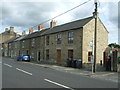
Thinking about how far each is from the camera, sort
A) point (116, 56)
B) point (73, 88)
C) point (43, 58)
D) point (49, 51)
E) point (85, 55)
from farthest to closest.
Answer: point (43, 58) → point (49, 51) → point (85, 55) → point (116, 56) → point (73, 88)

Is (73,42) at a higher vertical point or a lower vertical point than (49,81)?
higher

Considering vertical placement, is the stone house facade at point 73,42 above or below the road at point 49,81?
above

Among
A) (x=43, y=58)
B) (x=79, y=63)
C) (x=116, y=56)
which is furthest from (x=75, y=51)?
(x=43, y=58)

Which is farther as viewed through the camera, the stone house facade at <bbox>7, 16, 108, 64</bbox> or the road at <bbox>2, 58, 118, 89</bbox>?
the stone house facade at <bbox>7, 16, 108, 64</bbox>

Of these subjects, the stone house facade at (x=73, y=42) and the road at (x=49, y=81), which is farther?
the stone house facade at (x=73, y=42)

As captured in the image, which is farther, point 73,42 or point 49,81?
point 73,42

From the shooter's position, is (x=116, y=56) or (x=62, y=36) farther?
(x=62, y=36)

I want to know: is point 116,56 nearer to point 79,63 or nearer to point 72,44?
point 79,63

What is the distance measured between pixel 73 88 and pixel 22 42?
41.9 m

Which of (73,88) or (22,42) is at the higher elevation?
(22,42)

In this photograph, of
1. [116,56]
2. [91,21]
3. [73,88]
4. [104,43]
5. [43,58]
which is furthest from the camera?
[43,58]

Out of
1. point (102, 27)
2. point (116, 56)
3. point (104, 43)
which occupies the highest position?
point (102, 27)

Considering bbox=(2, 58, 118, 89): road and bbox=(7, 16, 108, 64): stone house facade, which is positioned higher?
bbox=(7, 16, 108, 64): stone house facade

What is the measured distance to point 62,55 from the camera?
27.9m
